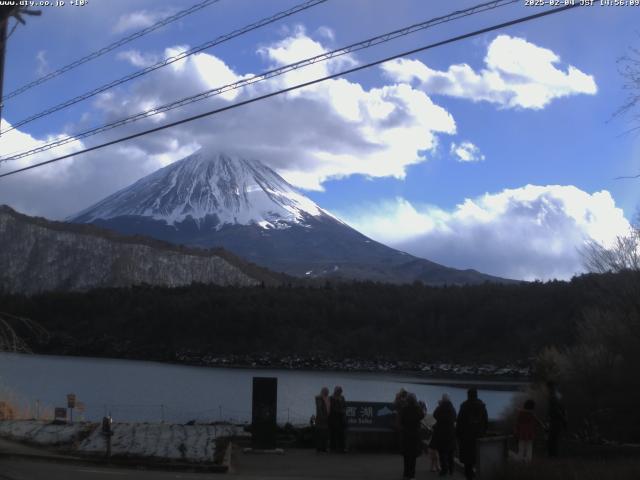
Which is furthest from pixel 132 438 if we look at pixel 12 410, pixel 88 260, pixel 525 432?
pixel 88 260

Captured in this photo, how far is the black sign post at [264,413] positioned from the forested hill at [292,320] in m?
89.3

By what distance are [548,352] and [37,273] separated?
150523 millimetres

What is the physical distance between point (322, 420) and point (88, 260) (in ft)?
545

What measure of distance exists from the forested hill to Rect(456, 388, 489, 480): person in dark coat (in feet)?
303

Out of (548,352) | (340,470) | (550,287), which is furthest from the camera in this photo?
(550,287)

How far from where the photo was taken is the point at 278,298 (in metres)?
128

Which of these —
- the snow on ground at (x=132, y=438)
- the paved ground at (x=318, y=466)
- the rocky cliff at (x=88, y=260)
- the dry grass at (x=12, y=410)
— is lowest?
the paved ground at (x=318, y=466)

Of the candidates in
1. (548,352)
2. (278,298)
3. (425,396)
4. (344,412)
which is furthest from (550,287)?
(344,412)

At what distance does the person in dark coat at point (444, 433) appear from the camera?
1457 cm

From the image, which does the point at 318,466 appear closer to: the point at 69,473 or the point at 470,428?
the point at 470,428

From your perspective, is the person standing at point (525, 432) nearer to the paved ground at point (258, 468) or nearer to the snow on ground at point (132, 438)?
the paved ground at point (258, 468)

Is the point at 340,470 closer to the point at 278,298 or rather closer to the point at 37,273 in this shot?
the point at 278,298

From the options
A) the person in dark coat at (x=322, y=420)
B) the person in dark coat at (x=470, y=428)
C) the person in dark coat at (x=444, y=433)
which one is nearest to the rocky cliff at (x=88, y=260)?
the person in dark coat at (x=322, y=420)

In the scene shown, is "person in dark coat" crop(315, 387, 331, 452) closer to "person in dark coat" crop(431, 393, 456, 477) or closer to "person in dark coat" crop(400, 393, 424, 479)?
"person in dark coat" crop(431, 393, 456, 477)
